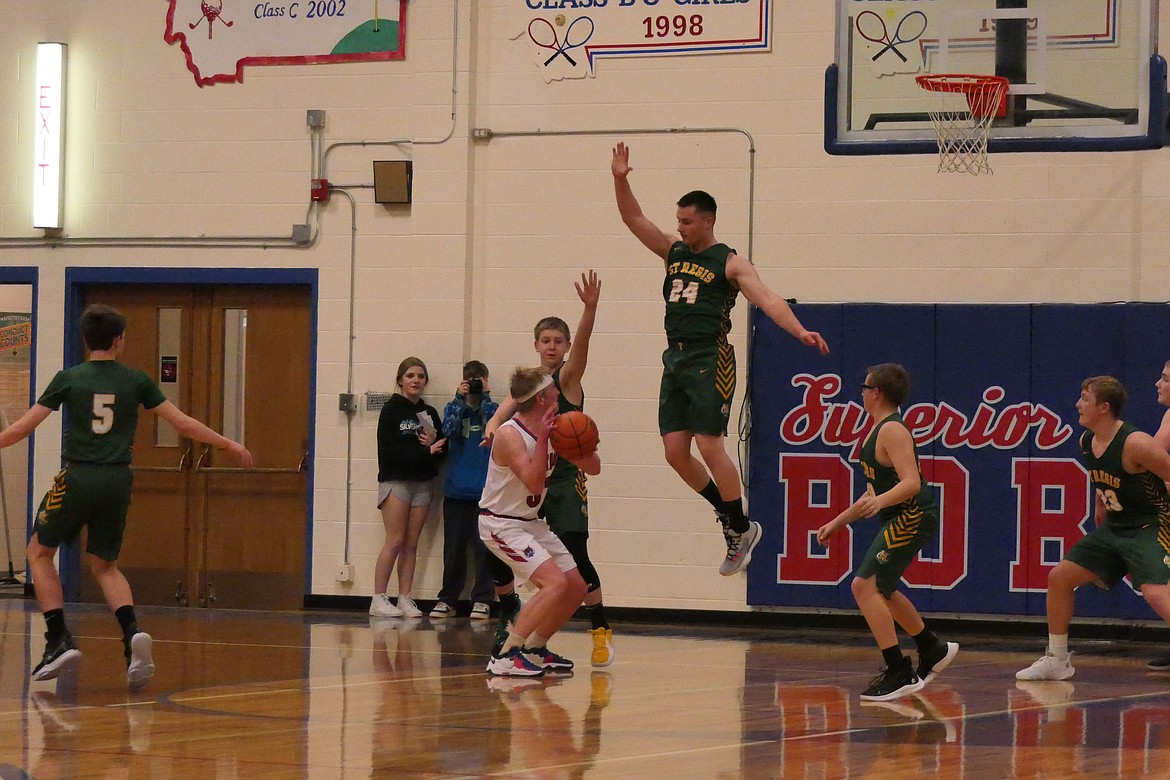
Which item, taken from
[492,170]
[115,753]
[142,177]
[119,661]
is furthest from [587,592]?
[142,177]

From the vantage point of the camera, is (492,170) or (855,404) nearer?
(855,404)

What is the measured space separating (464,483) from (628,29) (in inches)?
150

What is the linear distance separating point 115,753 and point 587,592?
11.3 ft

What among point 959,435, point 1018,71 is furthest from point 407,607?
point 1018,71

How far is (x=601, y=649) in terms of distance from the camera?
360 inches

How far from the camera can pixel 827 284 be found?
11938 millimetres

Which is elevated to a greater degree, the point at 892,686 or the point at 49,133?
the point at 49,133

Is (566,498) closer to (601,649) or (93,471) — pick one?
(601,649)

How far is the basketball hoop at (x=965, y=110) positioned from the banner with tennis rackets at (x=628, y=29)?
2312 millimetres

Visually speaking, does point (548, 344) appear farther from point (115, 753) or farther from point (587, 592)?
point (115, 753)

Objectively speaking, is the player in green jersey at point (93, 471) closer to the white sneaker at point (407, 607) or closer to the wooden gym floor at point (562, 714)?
the wooden gym floor at point (562, 714)

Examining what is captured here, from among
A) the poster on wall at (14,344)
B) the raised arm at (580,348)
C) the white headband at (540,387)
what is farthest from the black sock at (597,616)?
the poster on wall at (14,344)

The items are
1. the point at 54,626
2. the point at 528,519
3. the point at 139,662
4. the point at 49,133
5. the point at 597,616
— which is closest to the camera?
the point at 139,662

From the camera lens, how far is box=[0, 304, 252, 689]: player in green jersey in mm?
8031
